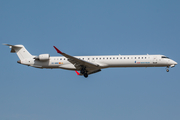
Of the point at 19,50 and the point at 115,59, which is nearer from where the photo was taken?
the point at 115,59

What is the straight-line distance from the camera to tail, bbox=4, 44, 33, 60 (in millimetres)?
40469

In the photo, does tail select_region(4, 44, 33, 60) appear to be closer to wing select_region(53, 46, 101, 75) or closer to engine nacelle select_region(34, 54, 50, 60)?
engine nacelle select_region(34, 54, 50, 60)

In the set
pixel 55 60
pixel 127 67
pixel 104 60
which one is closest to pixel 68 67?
pixel 55 60

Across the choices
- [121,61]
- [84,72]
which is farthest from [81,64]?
[121,61]

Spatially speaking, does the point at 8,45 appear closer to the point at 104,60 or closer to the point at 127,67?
the point at 104,60

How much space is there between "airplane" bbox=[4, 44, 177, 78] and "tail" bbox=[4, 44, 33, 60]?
128 cm

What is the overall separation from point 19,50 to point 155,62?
18.0m

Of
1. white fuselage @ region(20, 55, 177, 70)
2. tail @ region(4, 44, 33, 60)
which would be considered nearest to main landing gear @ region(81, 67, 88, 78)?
white fuselage @ region(20, 55, 177, 70)

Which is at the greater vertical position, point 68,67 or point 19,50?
point 19,50

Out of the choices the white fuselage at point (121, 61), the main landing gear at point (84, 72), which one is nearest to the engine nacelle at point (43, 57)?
the white fuselage at point (121, 61)

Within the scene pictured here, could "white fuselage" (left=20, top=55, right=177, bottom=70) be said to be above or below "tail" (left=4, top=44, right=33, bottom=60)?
below

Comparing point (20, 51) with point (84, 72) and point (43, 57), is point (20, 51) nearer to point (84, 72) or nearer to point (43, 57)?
point (43, 57)

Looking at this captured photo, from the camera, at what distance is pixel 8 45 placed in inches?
1567

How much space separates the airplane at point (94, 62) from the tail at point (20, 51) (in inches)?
50.3
